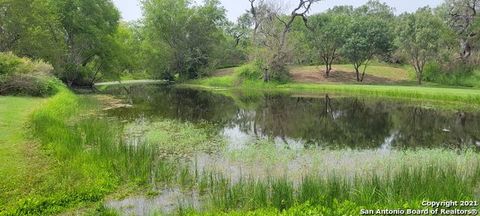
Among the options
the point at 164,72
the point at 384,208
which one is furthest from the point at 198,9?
the point at 384,208

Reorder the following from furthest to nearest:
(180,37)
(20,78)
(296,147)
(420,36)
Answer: (180,37), (420,36), (20,78), (296,147)

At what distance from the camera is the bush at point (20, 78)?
28453mm

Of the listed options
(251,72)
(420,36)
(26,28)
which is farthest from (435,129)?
(251,72)

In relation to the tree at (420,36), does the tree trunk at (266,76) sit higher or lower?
lower

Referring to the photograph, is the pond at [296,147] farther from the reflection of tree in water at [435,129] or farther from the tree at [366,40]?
the tree at [366,40]

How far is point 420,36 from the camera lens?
48.8 meters

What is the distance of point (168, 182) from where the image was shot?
11039 mm

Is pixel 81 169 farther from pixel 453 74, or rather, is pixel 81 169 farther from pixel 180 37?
pixel 180 37

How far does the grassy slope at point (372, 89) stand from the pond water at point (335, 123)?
3846 millimetres

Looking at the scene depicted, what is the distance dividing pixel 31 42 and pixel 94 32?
8.45 meters

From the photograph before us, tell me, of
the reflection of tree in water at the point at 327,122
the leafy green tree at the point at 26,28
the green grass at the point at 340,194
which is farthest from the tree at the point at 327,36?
the green grass at the point at 340,194

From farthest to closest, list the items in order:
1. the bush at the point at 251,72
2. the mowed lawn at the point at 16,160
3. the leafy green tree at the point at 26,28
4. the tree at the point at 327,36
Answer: the tree at the point at 327,36 → the bush at the point at 251,72 → the leafy green tree at the point at 26,28 → the mowed lawn at the point at 16,160

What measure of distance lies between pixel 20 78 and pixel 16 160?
66.8 feet

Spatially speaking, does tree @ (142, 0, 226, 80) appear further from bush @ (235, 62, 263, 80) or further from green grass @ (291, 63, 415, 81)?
green grass @ (291, 63, 415, 81)
